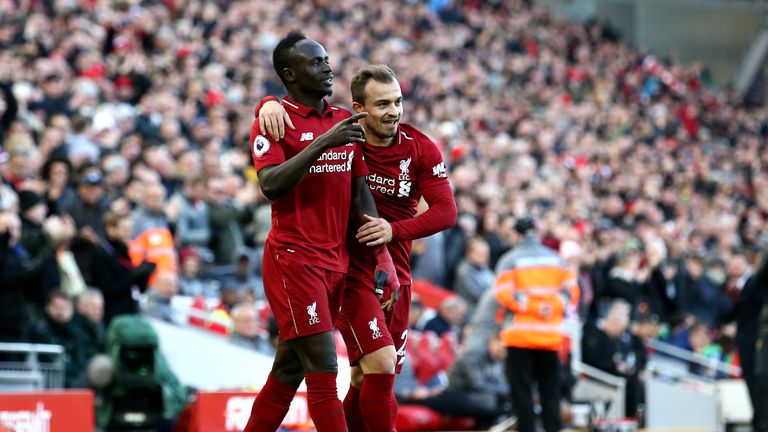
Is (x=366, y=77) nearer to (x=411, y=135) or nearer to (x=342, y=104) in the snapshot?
(x=411, y=135)

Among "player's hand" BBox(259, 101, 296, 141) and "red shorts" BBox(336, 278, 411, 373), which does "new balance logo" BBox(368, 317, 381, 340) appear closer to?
"red shorts" BBox(336, 278, 411, 373)

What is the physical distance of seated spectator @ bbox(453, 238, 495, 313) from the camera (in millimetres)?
15500

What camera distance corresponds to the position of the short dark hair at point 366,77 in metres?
7.07

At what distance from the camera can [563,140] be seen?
2525cm

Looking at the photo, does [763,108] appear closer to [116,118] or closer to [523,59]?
[523,59]

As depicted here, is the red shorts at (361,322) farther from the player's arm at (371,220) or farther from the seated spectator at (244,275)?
the seated spectator at (244,275)

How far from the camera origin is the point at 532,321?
11375mm

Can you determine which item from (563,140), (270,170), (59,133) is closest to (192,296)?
(59,133)

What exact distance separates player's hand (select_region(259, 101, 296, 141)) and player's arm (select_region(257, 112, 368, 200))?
19 cm

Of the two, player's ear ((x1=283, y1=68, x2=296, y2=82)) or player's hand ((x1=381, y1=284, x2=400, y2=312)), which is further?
player's hand ((x1=381, y1=284, x2=400, y2=312))

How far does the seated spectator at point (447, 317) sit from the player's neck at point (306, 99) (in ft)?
26.6

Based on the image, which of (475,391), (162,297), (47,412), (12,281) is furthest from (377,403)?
(475,391)

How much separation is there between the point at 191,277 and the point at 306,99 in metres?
7.28

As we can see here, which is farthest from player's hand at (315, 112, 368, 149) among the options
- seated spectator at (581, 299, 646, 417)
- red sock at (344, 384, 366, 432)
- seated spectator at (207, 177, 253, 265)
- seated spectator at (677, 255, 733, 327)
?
seated spectator at (677, 255, 733, 327)
